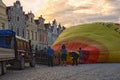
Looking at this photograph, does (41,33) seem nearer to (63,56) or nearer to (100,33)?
(100,33)

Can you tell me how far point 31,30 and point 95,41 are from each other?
37.3 metres

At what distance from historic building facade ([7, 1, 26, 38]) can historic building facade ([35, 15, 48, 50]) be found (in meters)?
12.5

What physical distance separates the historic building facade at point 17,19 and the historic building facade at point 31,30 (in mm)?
3065

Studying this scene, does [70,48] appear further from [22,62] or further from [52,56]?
[22,62]

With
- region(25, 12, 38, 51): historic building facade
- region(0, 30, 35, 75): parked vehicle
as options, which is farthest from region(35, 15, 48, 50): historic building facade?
region(0, 30, 35, 75): parked vehicle

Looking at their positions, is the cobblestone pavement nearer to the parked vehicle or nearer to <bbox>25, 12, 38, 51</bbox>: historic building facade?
the parked vehicle

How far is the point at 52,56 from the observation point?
1470 inches

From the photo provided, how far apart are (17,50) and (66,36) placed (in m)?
24.2

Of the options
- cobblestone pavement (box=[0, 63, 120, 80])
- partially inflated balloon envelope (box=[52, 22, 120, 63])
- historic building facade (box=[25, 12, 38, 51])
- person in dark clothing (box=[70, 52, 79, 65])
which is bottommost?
cobblestone pavement (box=[0, 63, 120, 80])

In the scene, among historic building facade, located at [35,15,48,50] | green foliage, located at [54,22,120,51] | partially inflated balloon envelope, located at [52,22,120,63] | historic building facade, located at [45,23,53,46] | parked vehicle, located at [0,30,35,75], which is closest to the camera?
parked vehicle, located at [0,30,35,75]

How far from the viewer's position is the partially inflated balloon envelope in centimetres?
4334

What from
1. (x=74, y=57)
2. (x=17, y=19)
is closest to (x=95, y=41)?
(x=74, y=57)

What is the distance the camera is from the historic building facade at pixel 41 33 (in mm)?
88812

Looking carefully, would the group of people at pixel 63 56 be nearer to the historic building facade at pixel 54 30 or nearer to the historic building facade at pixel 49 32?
the historic building facade at pixel 49 32
